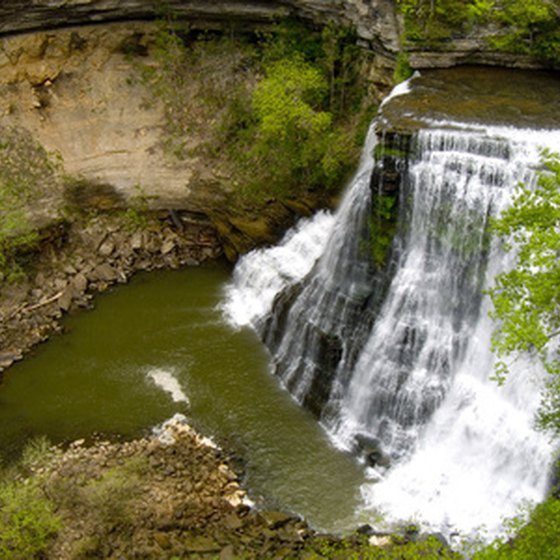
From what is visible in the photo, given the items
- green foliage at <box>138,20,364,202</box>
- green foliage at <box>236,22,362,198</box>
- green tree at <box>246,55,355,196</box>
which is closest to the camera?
green tree at <box>246,55,355,196</box>

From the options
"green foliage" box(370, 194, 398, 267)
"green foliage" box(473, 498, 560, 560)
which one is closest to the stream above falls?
"green foliage" box(370, 194, 398, 267)

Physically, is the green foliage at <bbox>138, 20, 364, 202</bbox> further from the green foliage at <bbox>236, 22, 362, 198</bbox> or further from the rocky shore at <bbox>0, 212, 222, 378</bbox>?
the rocky shore at <bbox>0, 212, 222, 378</bbox>

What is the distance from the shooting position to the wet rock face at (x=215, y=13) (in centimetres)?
2817

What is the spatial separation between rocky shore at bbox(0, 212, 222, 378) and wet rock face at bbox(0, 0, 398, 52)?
9372 millimetres

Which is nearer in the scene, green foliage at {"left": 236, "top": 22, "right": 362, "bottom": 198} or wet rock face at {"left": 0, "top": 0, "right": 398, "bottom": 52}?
green foliage at {"left": 236, "top": 22, "right": 362, "bottom": 198}

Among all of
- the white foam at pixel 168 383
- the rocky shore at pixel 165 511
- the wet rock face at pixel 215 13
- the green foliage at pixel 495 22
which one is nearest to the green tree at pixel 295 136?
the wet rock face at pixel 215 13

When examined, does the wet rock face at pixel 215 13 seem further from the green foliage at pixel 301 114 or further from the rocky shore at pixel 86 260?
the rocky shore at pixel 86 260

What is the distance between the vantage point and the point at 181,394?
80.2 feet

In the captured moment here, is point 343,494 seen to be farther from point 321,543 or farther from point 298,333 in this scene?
point 298,333

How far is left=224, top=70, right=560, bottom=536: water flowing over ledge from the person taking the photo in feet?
62.6

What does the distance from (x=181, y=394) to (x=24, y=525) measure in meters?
7.90

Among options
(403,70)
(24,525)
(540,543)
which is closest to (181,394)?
(24,525)

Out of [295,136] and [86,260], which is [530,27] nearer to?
[295,136]

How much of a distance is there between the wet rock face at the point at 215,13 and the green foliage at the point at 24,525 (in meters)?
21.7
